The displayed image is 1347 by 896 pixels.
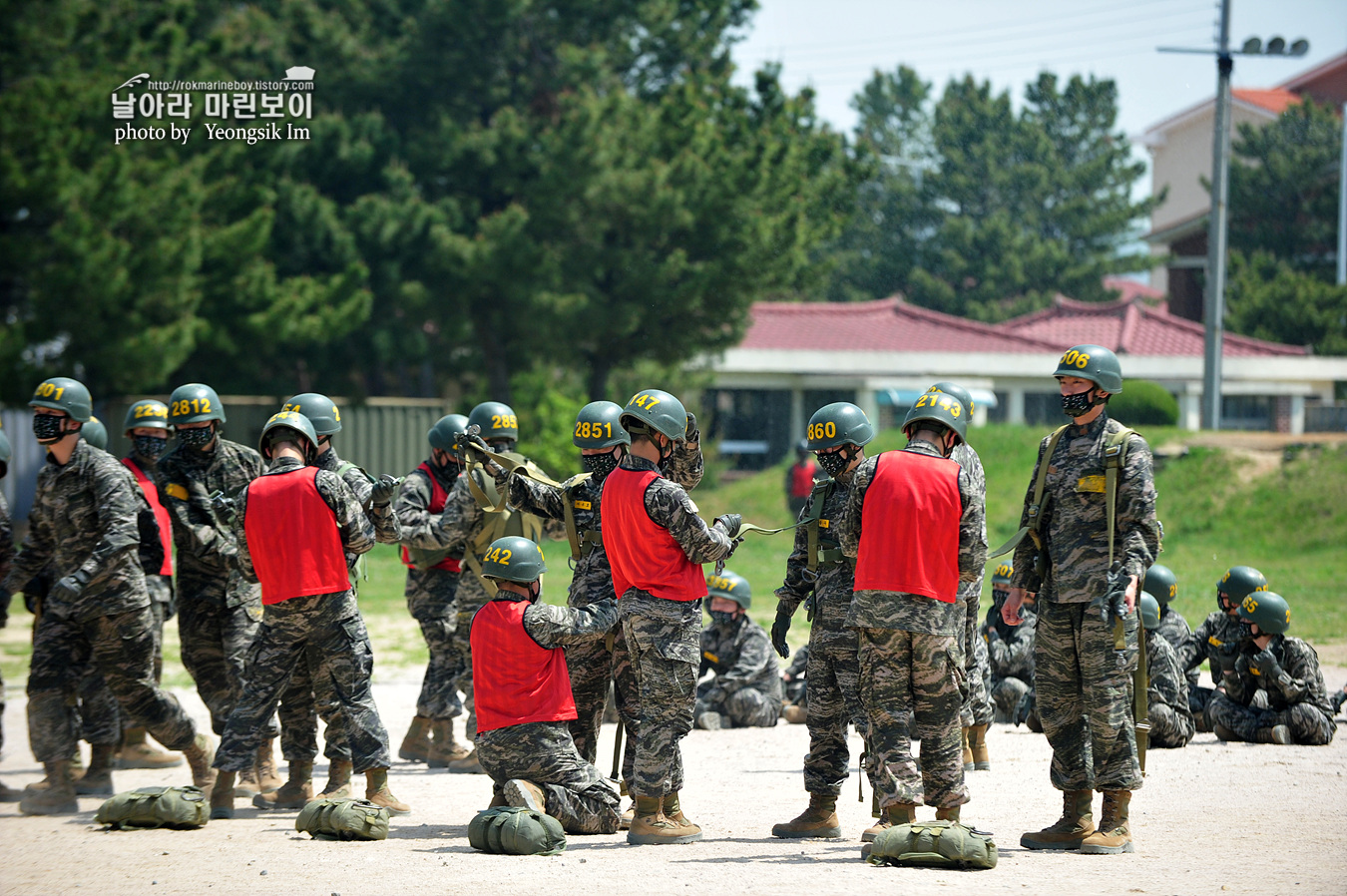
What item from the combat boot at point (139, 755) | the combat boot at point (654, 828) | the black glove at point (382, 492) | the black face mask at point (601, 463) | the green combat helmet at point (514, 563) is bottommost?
the combat boot at point (139, 755)

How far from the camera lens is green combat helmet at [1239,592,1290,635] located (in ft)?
31.6

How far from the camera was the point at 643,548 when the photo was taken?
6.91m

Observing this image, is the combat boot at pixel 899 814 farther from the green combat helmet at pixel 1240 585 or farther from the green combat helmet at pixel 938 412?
the green combat helmet at pixel 1240 585

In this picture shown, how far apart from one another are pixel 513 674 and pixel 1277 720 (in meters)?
5.69

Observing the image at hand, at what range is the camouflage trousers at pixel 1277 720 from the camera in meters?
→ 9.60

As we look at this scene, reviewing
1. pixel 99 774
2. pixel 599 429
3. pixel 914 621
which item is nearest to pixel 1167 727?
pixel 914 621

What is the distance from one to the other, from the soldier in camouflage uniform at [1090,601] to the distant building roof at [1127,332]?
3115 cm

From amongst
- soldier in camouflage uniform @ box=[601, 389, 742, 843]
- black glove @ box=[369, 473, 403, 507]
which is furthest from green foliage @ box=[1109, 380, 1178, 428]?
soldier in camouflage uniform @ box=[601, 389, 742, 843]

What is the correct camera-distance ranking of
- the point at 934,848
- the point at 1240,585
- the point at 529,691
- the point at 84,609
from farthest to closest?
the point at 1240,585 < the point at 84,609 < the point at 529,691 < the point at 934,848

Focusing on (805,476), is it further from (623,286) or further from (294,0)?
(294,0)

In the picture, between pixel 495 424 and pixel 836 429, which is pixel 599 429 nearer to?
pixel 836 429

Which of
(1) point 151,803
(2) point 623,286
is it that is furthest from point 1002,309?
(1) point 151,803

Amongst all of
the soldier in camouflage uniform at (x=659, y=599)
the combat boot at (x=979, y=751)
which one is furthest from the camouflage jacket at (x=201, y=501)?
the combat boot at (x=979, y=751)

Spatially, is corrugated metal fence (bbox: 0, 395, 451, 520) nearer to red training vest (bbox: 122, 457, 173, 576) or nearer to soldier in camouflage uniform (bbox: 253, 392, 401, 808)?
red training vest (bbox: 122, 457, 173, 576)
